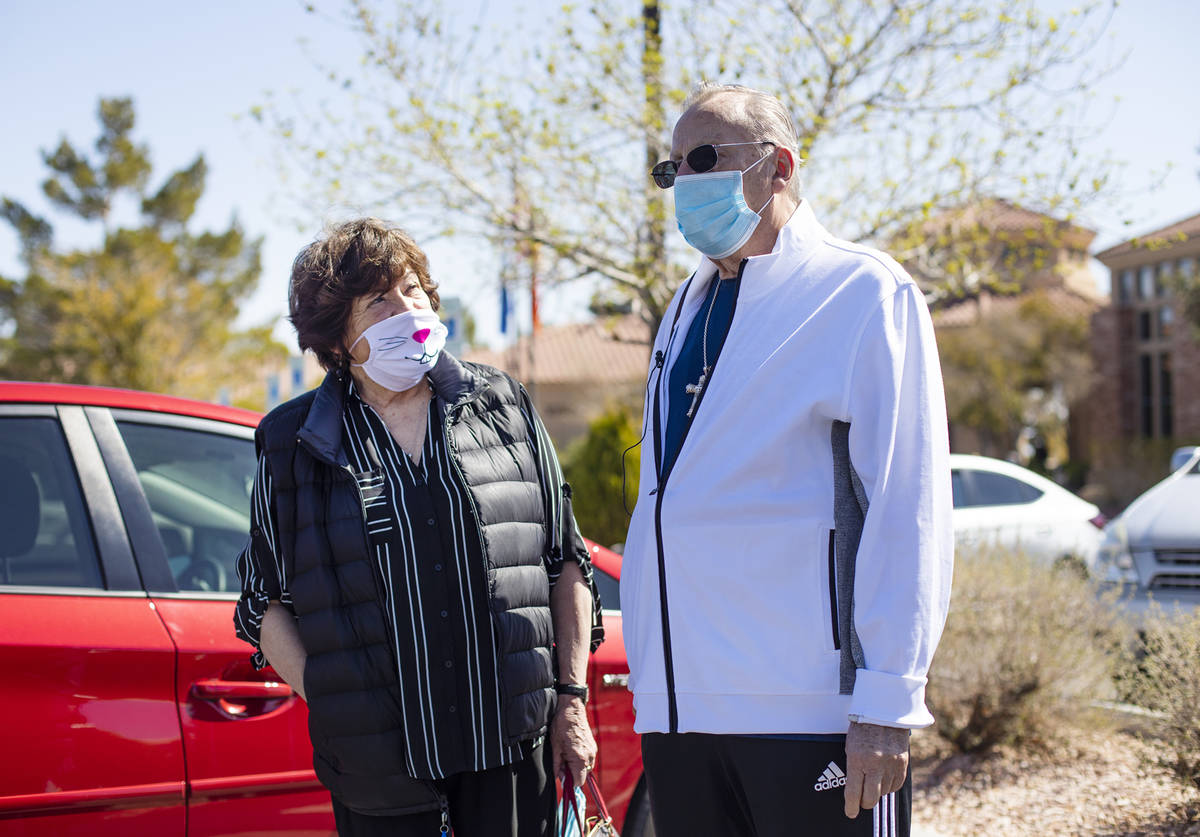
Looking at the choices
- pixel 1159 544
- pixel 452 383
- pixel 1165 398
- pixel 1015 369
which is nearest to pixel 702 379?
pixel 452 383

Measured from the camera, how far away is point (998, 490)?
1002 cm

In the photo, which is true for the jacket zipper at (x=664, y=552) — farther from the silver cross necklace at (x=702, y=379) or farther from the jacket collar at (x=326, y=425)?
the jacket collar at (x=326, y=425)

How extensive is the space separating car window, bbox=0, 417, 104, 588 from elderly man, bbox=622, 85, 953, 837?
1.56m

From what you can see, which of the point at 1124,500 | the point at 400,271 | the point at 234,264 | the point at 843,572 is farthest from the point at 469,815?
the point at 234,264

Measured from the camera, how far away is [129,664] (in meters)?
2.52

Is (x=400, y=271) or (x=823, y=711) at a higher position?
(x=400, y=271)

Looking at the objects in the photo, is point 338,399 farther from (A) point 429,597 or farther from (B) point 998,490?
(B) point 998,490

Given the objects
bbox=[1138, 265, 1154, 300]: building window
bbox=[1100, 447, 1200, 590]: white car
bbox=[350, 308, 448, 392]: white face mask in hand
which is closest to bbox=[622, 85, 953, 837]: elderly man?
bbox=[350, 308, 448, 392]: white face mask in hand

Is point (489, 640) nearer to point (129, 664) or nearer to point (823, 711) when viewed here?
point (823, 711)

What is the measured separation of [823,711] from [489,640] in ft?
2.34

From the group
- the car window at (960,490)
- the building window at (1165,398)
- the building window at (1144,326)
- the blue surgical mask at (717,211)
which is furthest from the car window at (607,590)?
the building window at (1144,326)

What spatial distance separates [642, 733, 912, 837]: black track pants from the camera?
1760mm

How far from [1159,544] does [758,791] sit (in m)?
5.69

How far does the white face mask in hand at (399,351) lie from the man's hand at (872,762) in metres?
1.18
